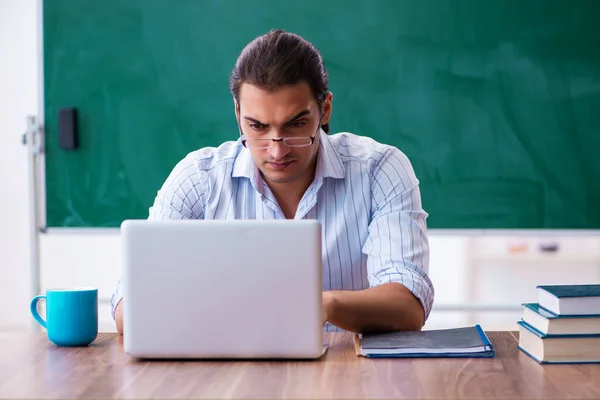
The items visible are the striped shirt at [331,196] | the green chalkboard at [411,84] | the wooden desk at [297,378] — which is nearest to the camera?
the wooden desk at [297,378]

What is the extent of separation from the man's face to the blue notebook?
0.51 m

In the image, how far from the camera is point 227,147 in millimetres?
2020

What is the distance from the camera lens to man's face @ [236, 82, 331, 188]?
1692 mm

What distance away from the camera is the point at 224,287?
1164 millimetres

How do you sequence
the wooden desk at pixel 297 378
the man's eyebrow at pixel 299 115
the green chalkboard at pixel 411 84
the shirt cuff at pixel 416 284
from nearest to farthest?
1. the wooden desk at pixel 297 378
2. the shirt cuff at pixel 416 284
3. the man's eyebrow at pixel 299 115
4. the green chalkboard at pixel 411 84

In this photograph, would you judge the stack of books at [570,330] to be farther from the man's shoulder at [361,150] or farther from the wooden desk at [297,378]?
the man's shoulder at [361,150]

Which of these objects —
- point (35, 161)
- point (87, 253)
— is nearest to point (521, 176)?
point (35, 161)

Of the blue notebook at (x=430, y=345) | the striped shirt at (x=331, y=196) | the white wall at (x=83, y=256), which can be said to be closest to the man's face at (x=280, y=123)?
the striped shirt at (x=331, y=196)

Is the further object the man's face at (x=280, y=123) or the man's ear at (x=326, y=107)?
the man's ear at (x=326, y=107)

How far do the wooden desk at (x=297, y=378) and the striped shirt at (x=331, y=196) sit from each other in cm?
59

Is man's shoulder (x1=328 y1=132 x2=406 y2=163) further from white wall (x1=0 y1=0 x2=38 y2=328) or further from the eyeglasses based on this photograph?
white wall (x1=0 y1=0 x2=38 y2=328)

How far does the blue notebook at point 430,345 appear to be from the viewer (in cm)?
125

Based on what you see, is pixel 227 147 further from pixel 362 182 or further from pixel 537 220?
pixel 537 220

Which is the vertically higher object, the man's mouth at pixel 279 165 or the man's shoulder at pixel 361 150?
the man's shoulder at pixel 361 150
